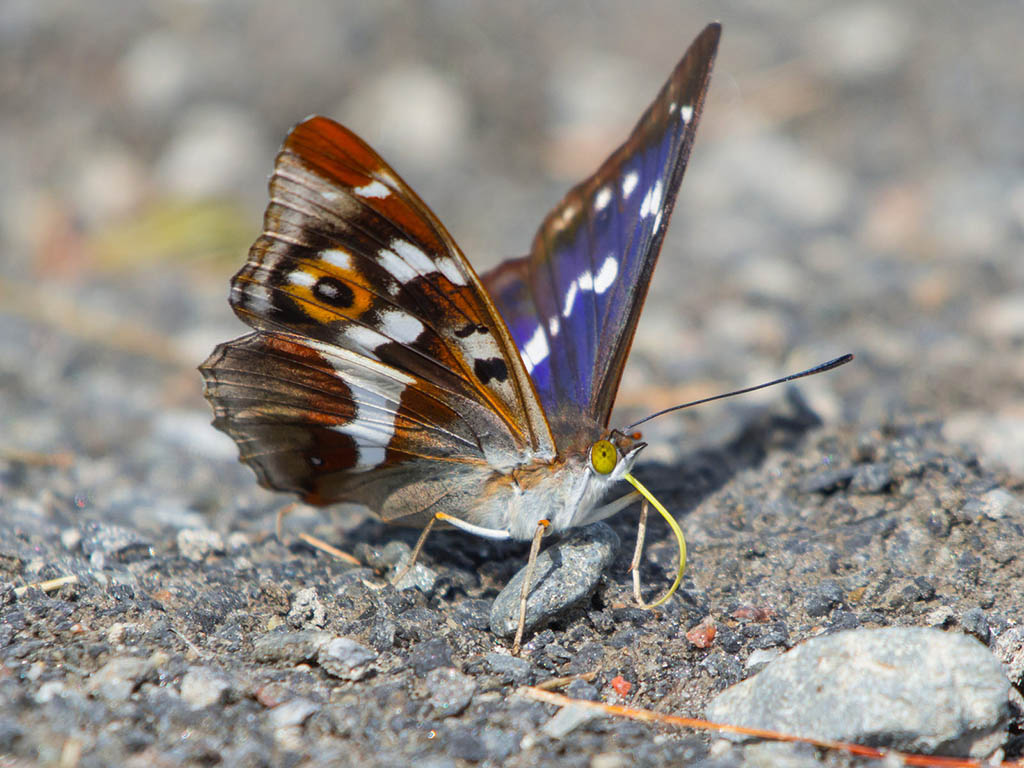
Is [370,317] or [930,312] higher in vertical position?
[370,317]

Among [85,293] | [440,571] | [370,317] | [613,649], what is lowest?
[613,649]

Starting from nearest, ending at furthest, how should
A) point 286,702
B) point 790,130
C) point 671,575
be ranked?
point 286,702 < point 671,575 < point 790,130

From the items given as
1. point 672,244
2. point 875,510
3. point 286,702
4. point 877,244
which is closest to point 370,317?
point 286,702

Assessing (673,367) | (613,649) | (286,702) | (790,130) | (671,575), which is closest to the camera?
(286,702)

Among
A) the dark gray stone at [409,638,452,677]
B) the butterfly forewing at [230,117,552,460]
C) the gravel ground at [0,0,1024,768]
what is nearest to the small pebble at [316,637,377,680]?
the gravel ground at [0,0,1024,768]

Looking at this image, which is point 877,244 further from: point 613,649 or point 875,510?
point 613,649

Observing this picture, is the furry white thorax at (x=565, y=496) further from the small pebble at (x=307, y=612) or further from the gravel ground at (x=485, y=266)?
the small pebble at (x=307, y=612)

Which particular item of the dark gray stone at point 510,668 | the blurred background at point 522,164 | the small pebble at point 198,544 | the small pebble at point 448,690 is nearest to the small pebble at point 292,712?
the small pebble at point 448,690
